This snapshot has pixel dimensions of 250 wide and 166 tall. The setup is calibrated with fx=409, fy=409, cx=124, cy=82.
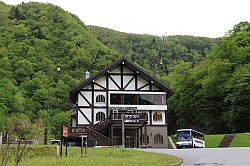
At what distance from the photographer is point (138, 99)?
4200cm

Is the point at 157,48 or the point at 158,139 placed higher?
the point at 157,48

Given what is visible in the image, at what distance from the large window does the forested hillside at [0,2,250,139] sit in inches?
273

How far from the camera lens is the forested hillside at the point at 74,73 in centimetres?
5131

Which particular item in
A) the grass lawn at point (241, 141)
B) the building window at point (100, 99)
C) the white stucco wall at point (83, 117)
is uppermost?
the building window at point (100, 99)

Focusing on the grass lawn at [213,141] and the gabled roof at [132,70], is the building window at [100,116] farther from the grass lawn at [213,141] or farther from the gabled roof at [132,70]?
the grass lawn at [213,141]

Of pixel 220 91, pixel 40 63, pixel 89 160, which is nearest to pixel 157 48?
pixel 40 63

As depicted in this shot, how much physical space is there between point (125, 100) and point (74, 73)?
29513 mm

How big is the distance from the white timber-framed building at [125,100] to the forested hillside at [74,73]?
3.87m

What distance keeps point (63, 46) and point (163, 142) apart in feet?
135

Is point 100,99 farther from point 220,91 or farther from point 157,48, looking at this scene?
point 157,48

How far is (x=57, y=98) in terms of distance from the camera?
63.6 meters

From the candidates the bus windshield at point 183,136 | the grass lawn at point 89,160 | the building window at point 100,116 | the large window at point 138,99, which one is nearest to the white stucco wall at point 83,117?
the building window at point 100,116

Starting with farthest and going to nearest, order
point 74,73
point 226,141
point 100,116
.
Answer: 1. point 74,73
2. point 100,116
3. point 226,141

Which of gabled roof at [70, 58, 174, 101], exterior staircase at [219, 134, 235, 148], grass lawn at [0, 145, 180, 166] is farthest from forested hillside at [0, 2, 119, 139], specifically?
grass lawn at [0, 145, 180, 166]
